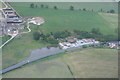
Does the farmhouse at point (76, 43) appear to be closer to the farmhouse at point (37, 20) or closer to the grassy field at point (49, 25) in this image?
the grassy field at point (49, 25)

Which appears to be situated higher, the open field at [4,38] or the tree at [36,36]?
the open field at [4,38]

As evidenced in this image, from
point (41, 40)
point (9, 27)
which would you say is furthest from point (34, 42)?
point (9, 27)

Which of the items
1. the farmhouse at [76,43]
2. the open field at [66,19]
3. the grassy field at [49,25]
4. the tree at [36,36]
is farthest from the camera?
the open field at [66,19]

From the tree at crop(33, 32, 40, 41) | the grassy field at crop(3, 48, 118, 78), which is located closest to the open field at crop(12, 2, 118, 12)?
the tree at crop(33, 32, 40, 41)

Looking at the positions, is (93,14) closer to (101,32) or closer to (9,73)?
(101,32)

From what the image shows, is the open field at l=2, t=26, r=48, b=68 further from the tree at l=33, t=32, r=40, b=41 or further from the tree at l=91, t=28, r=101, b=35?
the tree at l=91, t=28, r=101, b=35

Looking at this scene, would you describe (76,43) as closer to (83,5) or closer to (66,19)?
(66,19)

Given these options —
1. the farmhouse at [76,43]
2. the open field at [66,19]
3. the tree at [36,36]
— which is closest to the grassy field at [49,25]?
the open field at [66,19]
